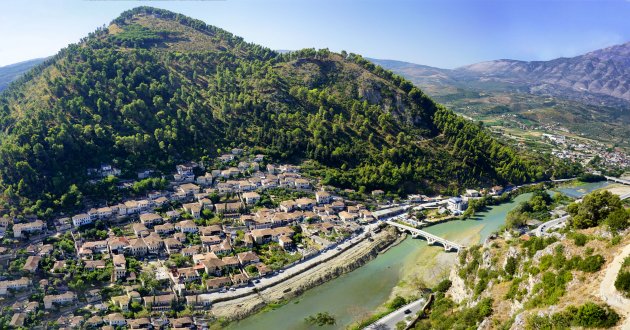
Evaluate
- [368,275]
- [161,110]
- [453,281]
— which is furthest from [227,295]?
[161,110]

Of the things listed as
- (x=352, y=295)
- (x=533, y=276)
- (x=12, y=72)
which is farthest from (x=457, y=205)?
(x=12, y=72)

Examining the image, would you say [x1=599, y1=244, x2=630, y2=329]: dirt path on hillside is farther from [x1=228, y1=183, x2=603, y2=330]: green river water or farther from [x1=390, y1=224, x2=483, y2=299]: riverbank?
[x1=228, y1=183, x2=603, y2=330]: green river water

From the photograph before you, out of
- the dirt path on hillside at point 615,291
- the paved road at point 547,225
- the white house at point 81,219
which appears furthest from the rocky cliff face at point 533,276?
the white house at point 81,219

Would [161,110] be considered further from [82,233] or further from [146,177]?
[82,233]

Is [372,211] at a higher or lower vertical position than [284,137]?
lower

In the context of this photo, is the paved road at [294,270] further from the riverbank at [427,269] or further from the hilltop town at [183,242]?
the riverbank at [427,269]
